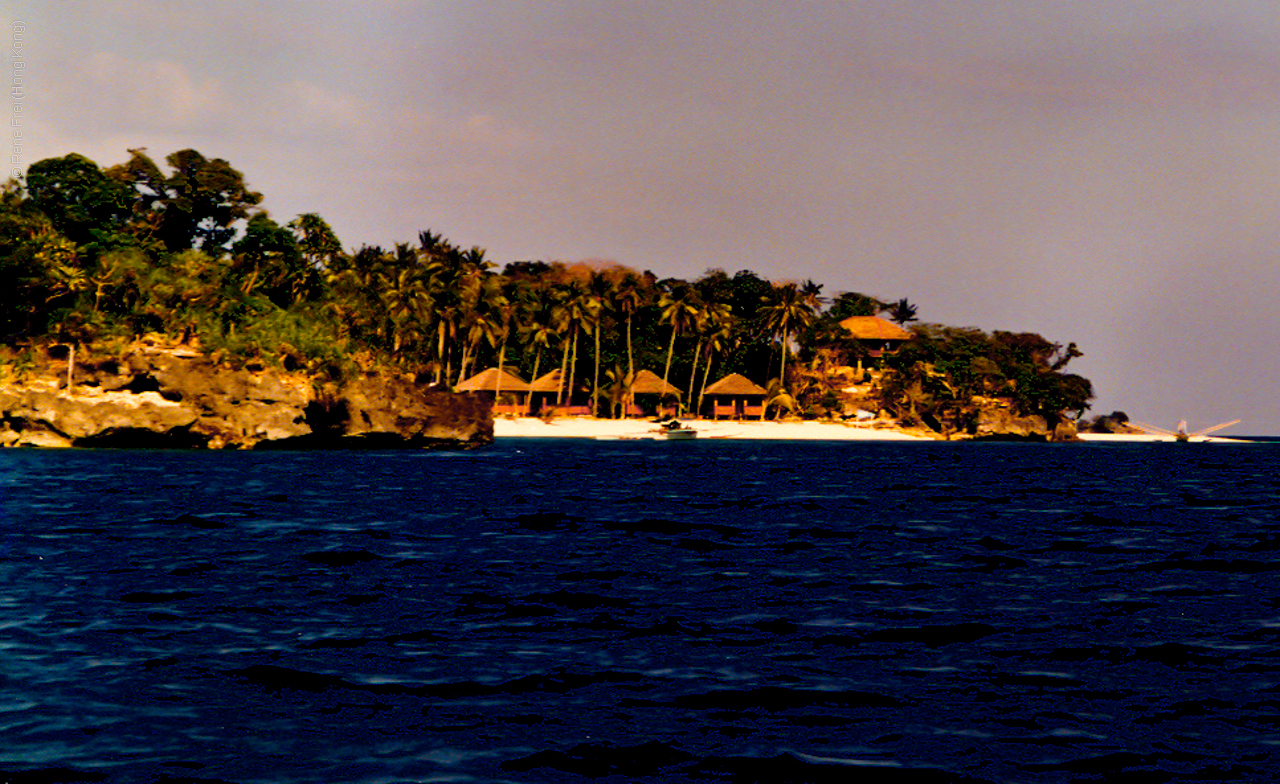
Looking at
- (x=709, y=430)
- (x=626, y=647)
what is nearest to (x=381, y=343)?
(x=709, y=430)

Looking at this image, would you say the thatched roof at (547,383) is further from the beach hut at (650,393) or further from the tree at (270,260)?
the tree at (270,260)

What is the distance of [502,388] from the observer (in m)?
104

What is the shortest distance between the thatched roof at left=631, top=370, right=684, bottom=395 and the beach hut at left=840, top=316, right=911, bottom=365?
19388 mm

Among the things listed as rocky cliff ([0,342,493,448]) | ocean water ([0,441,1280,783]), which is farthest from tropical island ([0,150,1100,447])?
ocean water ([0,441,1280,783])

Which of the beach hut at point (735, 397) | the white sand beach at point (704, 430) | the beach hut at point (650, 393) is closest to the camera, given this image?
the white sand beach at point (704, 430)

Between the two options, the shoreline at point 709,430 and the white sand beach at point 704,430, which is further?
the white sand beach at point 704,430

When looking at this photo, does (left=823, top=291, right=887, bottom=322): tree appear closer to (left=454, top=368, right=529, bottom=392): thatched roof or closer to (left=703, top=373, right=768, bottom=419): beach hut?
(left=703, top=373, right=768, bottom=419): beach hut

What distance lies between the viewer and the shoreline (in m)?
94.5

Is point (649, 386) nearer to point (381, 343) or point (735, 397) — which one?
point (735, 397)

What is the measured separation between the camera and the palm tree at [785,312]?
10675 centimetres

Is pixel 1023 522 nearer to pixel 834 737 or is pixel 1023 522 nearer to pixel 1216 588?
pixel 1216 588

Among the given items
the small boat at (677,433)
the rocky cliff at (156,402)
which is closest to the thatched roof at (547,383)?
the small boat at (677,433)

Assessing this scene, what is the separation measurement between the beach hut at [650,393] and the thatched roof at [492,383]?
34.8 ft

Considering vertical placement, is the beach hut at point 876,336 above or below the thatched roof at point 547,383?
above
